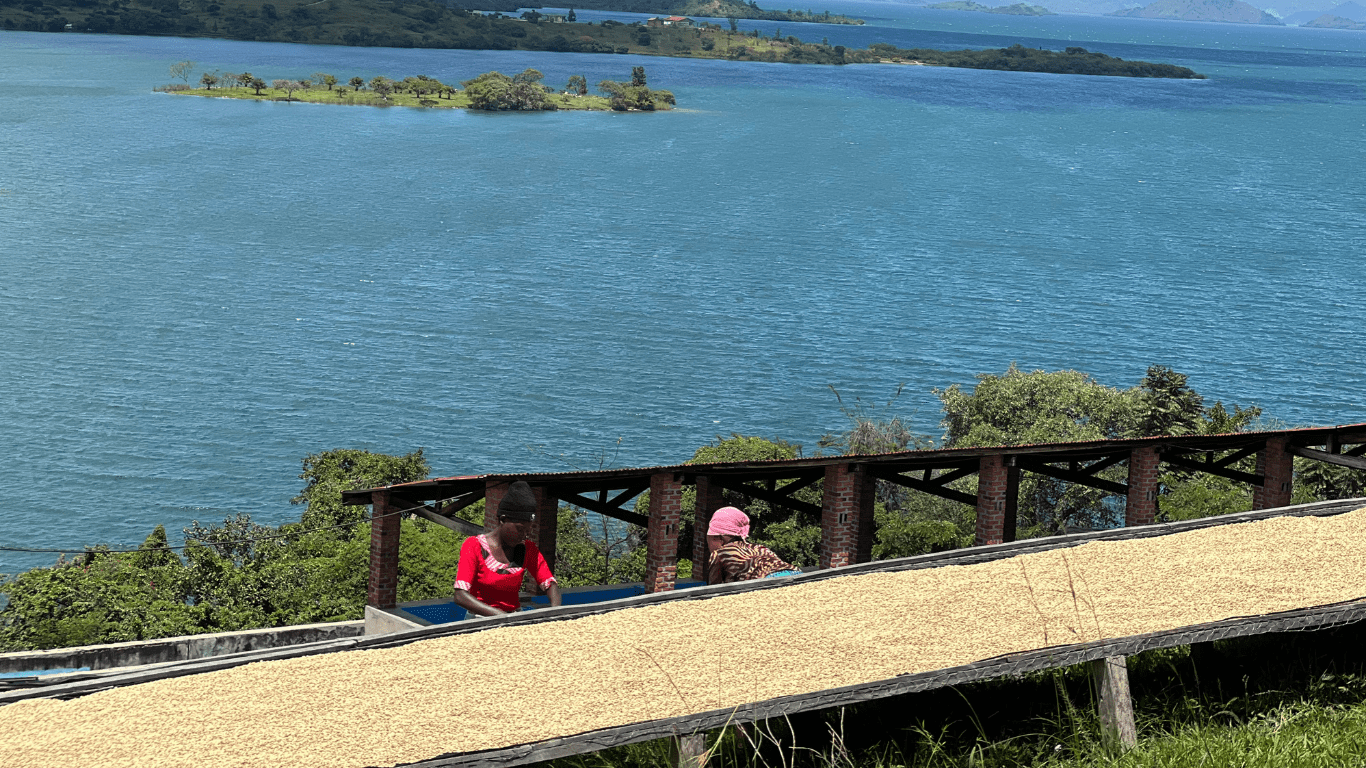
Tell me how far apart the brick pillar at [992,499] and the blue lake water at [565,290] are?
44.9 m

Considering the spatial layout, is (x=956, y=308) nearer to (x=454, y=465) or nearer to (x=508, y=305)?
(x=508, y=305)

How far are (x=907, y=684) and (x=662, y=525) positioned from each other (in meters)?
10.7

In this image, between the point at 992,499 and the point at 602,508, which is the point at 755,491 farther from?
the point at 992,499

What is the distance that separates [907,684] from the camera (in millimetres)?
9031

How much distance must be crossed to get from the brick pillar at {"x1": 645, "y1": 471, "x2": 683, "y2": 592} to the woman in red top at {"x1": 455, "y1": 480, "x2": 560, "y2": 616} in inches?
289

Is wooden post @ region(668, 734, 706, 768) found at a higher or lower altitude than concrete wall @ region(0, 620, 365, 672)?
higher

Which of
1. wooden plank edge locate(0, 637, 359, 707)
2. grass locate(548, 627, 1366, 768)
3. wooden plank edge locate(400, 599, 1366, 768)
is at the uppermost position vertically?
wooden plank edge locate(400, 599, 1366, 768)

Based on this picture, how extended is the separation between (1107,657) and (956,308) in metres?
85.1

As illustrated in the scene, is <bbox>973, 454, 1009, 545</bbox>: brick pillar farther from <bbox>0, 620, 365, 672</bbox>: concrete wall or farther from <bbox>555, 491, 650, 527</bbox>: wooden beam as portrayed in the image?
<bbox>0, 620, 365, 672</bbox>: concrete wall

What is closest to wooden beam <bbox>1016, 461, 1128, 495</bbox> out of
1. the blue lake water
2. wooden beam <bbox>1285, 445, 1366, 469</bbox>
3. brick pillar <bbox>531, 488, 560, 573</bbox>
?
wooden beam <bbox>1285, 445, 1366, 469</bbox>

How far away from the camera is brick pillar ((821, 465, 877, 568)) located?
19.1m

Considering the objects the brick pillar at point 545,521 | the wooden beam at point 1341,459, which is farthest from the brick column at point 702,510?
the wooden beam at point 1341,459

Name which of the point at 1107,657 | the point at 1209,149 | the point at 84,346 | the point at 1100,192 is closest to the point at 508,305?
the point at 84,346

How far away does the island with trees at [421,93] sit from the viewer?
190 meters
